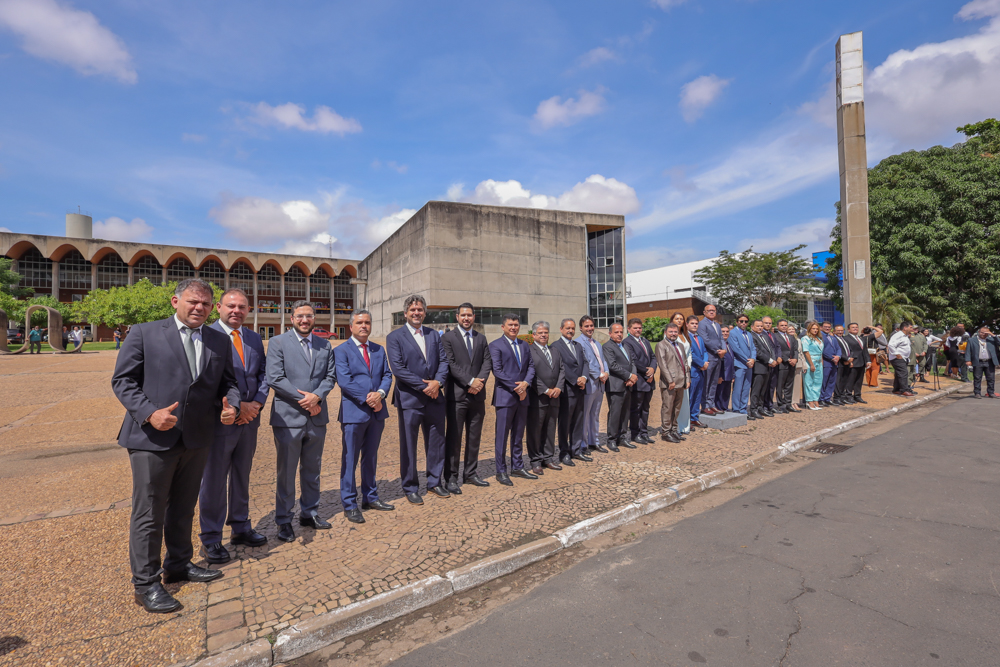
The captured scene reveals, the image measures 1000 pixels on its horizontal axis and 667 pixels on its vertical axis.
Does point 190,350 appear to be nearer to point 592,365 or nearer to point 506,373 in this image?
point 506,373

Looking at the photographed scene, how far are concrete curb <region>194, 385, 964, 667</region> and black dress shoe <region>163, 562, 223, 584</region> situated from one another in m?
0.94

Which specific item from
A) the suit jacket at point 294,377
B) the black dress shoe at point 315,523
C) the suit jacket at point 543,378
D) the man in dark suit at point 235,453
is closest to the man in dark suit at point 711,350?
the suit jacket at point 543,378

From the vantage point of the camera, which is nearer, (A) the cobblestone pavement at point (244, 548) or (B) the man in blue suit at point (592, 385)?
(A) the cobblestone pavement at point (244, 548)

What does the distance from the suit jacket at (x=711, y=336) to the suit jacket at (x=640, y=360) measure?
1751mm

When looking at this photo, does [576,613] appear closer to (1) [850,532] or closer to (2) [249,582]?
(2) [249,582]

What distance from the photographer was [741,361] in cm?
922

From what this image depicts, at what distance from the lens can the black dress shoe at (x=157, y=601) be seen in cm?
298

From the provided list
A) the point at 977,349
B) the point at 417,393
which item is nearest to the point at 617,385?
the point at 417,393

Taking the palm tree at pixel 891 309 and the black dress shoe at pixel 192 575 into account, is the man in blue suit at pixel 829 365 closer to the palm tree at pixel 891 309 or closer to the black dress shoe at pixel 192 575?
the black dress shoe at pixel 192 575

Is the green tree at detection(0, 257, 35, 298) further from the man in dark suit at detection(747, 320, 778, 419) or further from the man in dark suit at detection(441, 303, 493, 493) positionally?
the man in dark suit at detection(747, 320, 778, 419)

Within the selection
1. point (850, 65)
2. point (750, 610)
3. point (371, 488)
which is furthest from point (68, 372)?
point (850, 65)

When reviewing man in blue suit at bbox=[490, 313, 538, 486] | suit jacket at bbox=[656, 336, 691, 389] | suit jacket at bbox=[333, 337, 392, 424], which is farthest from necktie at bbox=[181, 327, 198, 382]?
suit jacket at bbox=[656, 336, 691, 389]

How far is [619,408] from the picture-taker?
7.18m

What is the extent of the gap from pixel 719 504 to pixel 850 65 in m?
20.9
